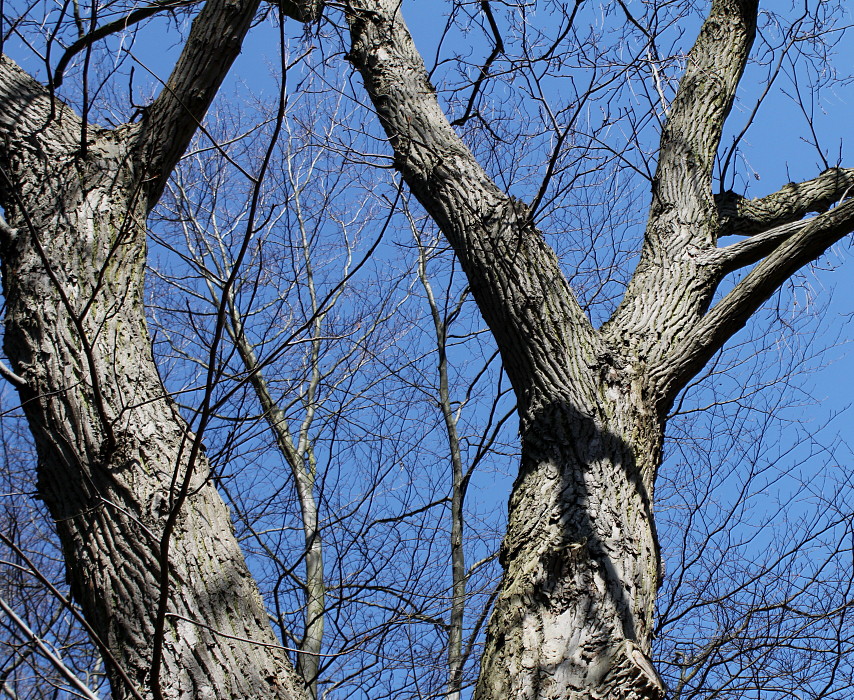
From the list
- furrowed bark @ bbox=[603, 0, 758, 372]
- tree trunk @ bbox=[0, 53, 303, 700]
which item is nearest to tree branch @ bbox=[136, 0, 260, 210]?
tree trunk @ bbox=[0, 53, 303, 700]

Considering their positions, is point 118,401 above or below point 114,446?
above

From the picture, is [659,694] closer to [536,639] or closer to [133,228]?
[536,639]

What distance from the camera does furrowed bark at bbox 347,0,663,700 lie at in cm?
184

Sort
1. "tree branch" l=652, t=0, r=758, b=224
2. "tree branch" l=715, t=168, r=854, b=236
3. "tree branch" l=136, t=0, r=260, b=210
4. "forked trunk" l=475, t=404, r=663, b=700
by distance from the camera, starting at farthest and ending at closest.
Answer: "tree branch" l=715, t=168, r=854, b=236
"tree branch" l=652, t=0, r=758, b=224
"tree branch" l=136, t=0, r=260, b=210
"forked trunk" l=475, t=404, r=663, b=700

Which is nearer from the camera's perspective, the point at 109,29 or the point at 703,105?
the point at 109,29

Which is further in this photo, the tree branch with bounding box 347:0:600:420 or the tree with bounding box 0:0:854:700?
the tree branch with bounding box 347:0:600:420

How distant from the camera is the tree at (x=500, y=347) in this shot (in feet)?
5.73

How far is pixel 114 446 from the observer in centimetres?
179

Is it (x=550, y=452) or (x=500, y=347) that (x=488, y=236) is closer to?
(x=500, y=347)

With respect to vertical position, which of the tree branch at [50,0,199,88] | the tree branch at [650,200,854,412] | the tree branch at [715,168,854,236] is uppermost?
the tree branch at [715,168,854,236]

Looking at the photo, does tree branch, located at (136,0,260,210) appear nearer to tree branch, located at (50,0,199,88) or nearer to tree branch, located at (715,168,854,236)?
tree branch, located at (50,0,199,88)

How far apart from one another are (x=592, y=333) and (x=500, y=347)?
1.09 ft

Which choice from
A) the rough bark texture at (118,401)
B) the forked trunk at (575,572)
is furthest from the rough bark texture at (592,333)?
the rough bark texture at (118,401)

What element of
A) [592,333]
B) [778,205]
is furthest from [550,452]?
[778,205]
